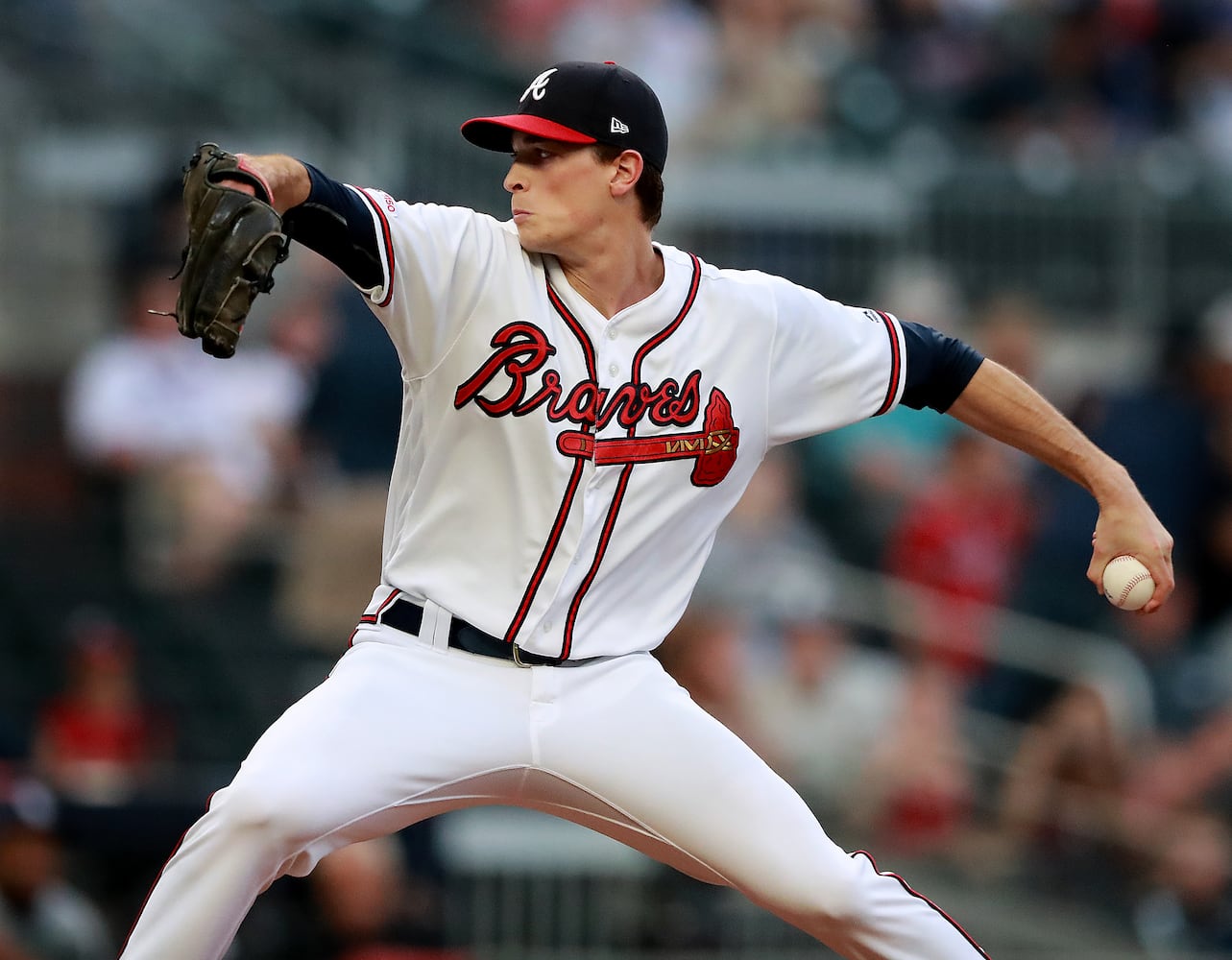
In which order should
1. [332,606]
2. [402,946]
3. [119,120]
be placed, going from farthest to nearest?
[119,120] → [332,606] → [402,946]

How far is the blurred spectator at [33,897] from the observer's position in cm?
647

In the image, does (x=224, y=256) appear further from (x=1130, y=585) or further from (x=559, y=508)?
(x=1130, y=585)

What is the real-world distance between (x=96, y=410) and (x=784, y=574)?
2985 mm

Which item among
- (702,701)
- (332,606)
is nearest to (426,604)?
(702,701)

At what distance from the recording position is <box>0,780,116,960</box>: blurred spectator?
21.2 feet

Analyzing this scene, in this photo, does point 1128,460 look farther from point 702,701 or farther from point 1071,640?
point 702,701

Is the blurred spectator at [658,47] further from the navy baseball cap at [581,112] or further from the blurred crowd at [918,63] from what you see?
the navy baseball cap at [581,112]

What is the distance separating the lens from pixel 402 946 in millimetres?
6574

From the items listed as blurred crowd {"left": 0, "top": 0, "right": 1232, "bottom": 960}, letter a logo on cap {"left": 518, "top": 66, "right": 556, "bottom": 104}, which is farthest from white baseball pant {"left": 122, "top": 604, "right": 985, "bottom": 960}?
blurred crowd {"left": 0, "top": 0, "right": 1232, "bottom": 960}

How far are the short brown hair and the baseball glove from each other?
93 centimetres

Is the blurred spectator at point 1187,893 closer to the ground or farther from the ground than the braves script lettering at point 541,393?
closer to the ground

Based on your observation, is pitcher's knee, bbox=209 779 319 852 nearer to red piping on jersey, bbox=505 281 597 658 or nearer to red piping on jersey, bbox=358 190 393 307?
red piping on jersey, bbox=505 281 597 658

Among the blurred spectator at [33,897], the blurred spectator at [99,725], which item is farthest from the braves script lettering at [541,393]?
the blurred spectator at [99,725]

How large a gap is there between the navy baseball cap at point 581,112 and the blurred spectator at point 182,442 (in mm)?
4313
